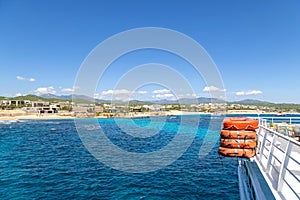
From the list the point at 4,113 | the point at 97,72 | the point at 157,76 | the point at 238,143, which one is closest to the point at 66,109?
the point at 4,113

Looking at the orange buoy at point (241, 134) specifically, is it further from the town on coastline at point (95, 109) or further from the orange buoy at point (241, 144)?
the town on coastline at point (95, 109)

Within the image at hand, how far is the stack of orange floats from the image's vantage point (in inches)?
286

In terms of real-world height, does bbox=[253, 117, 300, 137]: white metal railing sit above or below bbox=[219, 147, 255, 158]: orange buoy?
above

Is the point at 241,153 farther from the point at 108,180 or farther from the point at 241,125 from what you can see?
the point at 108,180

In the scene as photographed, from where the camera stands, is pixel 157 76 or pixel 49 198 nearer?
pixel 49 198

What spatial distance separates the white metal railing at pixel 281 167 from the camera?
182 inches

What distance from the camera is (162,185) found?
14.9m

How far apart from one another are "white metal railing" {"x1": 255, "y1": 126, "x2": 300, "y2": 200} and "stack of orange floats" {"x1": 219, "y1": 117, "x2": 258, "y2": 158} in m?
0.54

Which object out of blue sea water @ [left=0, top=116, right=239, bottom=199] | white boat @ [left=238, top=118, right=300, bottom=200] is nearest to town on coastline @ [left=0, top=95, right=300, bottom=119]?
blue sea water @ [left=0, top=116, right=239, bottom=199]

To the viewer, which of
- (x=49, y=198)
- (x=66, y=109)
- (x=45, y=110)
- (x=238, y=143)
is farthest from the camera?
(x=66, y=109)

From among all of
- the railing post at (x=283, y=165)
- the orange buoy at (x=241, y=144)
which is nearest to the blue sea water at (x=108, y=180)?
the orange buoy at (x=241, y=144)

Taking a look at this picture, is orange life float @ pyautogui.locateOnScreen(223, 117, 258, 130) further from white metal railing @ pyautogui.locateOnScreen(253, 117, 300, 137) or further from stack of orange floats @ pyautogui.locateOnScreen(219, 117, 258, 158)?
white metal railing @ pyautogui.locateOnScreen(253, 117, 300, 137)

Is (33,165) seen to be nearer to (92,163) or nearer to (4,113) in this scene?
(92,163)

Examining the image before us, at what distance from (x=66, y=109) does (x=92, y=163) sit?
453 ft
